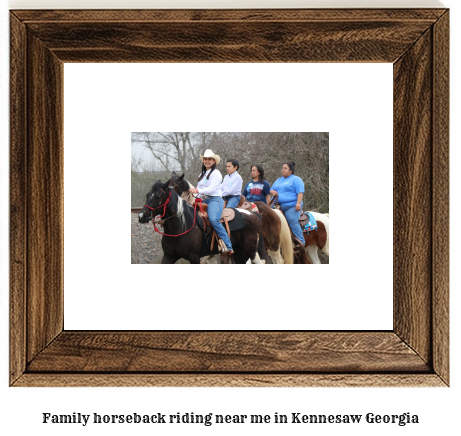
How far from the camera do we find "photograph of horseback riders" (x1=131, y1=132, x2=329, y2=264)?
134 centimetres

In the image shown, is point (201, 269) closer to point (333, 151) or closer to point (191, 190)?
point (191, 190)

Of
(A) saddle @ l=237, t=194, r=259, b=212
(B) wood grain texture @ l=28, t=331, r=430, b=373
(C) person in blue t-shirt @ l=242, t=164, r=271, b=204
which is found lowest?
(B) wood grain texture @ l=28, t=331, r=430, b=373

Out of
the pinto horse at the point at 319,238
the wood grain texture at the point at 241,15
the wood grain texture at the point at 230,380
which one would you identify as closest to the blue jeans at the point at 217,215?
the pinto horse at the point at 319,238

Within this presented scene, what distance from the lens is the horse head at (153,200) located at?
135 centimetres

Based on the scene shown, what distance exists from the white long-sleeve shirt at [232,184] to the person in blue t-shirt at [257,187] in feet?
0.06

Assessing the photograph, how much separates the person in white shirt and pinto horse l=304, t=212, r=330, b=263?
0.66 ft

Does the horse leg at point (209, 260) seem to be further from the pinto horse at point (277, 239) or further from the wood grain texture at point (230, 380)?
the wood grain texture at point (230, 380)

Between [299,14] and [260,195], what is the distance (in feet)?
1.53

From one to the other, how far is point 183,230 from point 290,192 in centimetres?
29

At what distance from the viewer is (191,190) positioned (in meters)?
1.36

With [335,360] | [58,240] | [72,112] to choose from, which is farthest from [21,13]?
[335,360]

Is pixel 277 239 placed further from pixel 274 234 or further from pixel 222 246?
pixel 222 246

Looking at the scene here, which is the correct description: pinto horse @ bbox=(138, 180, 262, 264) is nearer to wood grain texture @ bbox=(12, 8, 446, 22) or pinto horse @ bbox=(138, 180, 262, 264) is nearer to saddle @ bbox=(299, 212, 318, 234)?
saddle @ bbox=(299, 212, 318, 234)

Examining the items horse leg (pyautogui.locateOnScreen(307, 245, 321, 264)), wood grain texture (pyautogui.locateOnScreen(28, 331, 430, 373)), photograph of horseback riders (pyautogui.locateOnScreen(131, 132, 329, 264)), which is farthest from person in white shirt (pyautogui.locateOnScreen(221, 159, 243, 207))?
wood grain texture (pyautogui.locateOnScreen(28, 331, 430, 373))
